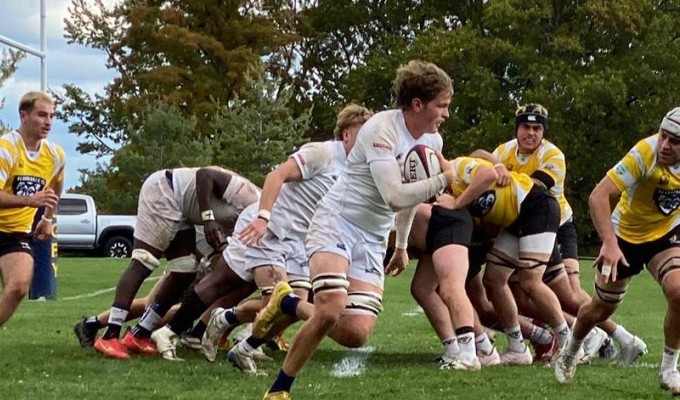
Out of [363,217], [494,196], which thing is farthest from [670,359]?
[363,217]

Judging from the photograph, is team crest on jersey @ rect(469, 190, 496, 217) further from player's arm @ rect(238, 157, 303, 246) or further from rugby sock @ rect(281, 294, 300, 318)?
rugby sock @ rect(281, 294, 300, 318)

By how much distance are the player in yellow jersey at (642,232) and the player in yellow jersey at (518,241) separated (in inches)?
49.1

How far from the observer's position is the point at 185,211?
8.71 m

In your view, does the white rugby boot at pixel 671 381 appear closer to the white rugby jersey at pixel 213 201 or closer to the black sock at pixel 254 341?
the black sock at pixel 254 341

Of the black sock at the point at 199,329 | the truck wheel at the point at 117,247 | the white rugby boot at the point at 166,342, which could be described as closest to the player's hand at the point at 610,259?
the white rugby boot at the point at 166,342

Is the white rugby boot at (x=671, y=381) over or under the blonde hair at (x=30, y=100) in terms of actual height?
under

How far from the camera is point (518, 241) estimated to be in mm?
8625

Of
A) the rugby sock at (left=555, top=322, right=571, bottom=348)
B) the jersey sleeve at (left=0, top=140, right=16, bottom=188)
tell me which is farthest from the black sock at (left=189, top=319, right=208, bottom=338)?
the rugby sock at (left=555, top=322, right=571, bottom=348)

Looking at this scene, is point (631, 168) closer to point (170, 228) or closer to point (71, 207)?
point (170, 228)

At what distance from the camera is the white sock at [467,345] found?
7855 millimetres

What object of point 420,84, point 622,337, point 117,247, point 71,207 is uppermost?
point 420,84

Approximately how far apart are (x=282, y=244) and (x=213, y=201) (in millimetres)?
839

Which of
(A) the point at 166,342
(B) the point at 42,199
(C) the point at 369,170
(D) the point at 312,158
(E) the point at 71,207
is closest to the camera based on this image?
(C) the point at 369,170

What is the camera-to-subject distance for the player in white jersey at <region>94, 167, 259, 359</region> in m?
8.55
